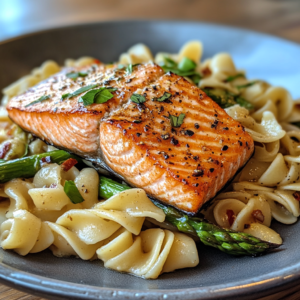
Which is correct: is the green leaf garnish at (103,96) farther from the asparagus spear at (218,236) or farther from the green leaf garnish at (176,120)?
the asparagus spear at (218,236)

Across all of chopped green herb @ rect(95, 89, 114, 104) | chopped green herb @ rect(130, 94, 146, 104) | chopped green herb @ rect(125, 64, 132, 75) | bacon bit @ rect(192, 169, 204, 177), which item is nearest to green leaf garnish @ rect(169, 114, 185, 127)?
chopped green herb @ rect(130, 94, 146, 104)

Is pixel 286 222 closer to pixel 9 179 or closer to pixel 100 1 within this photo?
pixel 9 179

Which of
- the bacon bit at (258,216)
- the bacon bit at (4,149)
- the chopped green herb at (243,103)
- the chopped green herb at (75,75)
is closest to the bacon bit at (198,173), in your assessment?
the bacon bit at (258,216)

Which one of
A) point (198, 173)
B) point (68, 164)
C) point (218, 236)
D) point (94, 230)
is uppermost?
point (198, 173)

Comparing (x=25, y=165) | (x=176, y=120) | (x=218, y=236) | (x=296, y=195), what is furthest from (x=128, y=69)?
(x=296, y=195)

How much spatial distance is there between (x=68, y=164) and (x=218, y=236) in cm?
159

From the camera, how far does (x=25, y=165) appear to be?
3365 millimetres

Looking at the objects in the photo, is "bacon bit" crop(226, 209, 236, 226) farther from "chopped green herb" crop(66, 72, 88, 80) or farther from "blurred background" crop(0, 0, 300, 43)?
"blurred background" crop(0, 0, 300, 43)

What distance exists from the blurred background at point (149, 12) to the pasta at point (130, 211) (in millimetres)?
5049

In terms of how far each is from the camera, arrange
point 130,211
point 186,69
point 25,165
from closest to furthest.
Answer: point 130,211, point 25,165, point 186,69

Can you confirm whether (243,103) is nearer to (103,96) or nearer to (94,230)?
(103,96)

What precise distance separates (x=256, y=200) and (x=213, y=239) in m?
0.72

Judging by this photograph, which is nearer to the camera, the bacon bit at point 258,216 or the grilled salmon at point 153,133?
the grilled salmon at point 153,133

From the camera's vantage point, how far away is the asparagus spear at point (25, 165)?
10.9 ft
